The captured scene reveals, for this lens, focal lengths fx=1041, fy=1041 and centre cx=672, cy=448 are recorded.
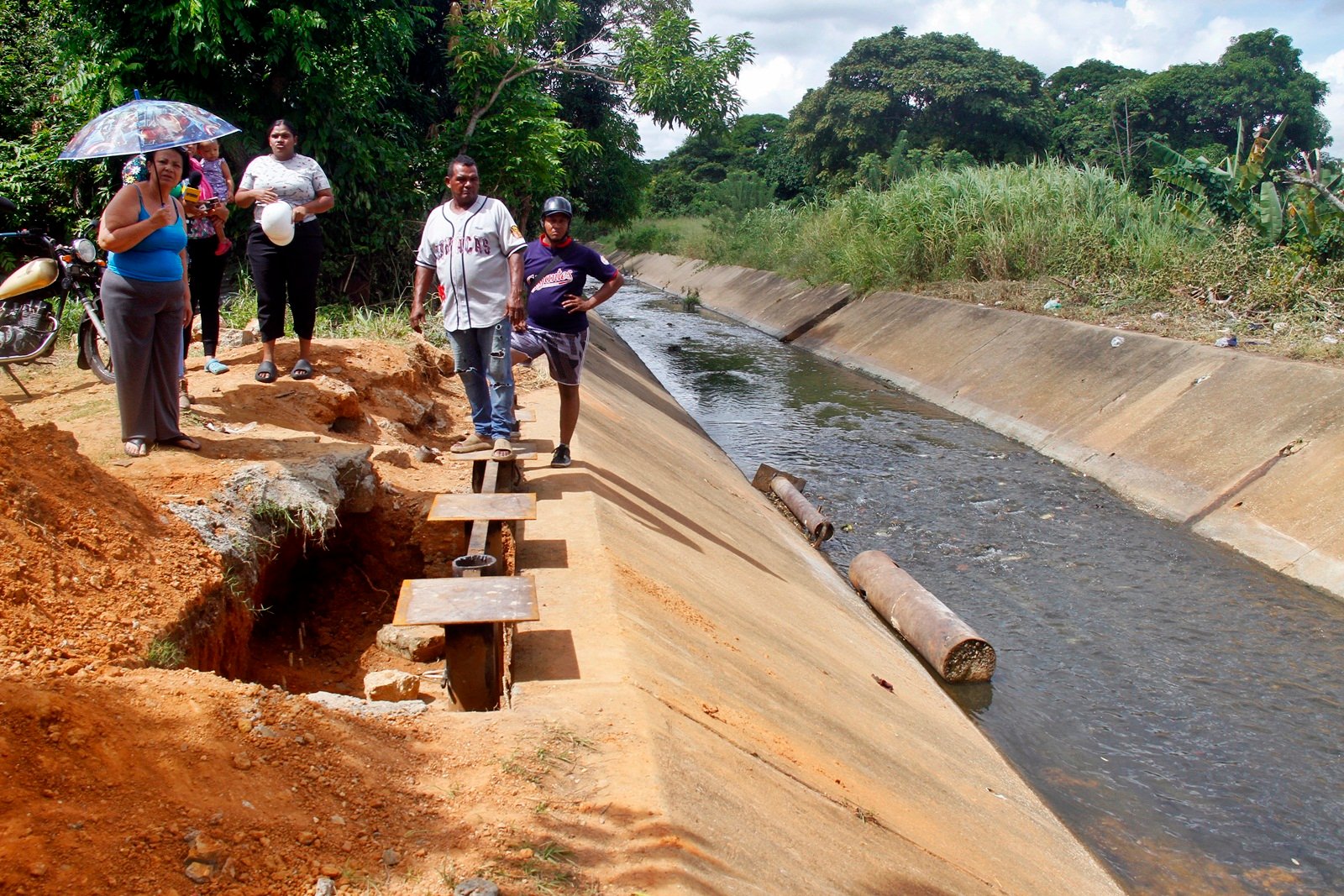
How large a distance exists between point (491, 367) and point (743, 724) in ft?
9.08

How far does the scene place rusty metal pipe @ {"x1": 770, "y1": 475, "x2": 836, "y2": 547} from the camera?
28.1 feet

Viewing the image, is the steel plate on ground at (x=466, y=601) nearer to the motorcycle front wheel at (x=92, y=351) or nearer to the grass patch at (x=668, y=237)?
the motorcycle front wheel at (x=92, y=351)

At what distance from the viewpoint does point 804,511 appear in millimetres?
8984

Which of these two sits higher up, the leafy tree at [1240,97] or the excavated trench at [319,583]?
the leafy tree at [1240,97]

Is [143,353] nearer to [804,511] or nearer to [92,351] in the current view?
[92,351]

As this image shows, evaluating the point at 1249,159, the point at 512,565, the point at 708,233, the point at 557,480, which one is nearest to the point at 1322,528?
the point at 557,480

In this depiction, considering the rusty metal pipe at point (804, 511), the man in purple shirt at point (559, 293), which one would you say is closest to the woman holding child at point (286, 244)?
the man in purple shirt at point (559, 293)

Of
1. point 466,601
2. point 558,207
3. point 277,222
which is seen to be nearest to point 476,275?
point 558,207

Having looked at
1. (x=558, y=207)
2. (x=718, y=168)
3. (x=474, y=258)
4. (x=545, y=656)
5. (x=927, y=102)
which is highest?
(x=927, y=102)

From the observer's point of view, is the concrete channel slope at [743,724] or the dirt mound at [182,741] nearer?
the dirt mound at [182,741]

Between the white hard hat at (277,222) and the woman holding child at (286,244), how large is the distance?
0.10 m

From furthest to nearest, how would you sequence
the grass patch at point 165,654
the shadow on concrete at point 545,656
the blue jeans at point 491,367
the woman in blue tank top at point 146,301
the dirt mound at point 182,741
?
1. the blue jeans at point 491,367
2. the woman in blue tank top at point 146,301
3. the shadow on concrete at point 545,656
4. the grass patch at point 165,654
5. the dirt mound at point 182,741

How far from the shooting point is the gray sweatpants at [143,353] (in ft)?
15.5

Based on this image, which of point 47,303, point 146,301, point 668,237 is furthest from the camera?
point 668,237
